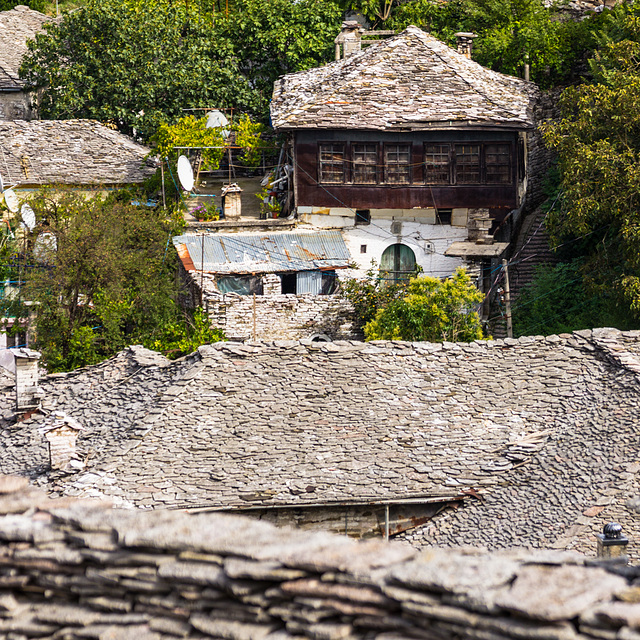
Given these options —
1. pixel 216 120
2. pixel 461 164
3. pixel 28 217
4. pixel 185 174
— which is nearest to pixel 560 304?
pixel 461 164

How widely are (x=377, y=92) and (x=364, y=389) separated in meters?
11.5

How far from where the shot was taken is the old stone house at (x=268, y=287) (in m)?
24.8

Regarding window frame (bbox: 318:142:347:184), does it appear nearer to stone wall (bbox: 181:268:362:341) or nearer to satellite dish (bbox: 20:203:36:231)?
stone wall (bbox: 181:268:362:341)

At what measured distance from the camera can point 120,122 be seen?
3450 centimetres

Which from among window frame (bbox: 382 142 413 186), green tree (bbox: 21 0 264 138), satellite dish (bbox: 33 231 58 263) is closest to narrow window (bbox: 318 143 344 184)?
window frame (bbox: 382 142 413 186)

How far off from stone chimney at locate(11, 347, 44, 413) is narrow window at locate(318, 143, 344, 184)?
9.94 m

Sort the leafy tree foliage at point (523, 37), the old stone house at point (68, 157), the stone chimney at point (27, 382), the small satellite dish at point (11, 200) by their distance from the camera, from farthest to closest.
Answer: the leafy tree foliage at point (523, 37)
the old stone house at point (68, 157)
the small satellite dish at point (11, 200)
the stone chimney at point (27, 382)

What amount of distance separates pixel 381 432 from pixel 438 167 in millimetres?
11434

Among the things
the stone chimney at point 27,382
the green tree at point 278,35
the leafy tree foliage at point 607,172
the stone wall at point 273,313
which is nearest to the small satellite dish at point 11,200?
the stone wall at point 273,313

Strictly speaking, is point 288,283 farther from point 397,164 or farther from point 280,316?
point 397,164

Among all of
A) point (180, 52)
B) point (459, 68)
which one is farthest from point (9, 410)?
point (180, 52)

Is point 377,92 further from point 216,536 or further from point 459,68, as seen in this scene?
point 216,536

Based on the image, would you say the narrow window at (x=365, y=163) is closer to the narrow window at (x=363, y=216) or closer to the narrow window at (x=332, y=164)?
the narrow window at (x=332, y=164)

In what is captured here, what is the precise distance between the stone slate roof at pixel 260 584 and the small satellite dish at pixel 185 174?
70.2 feet
